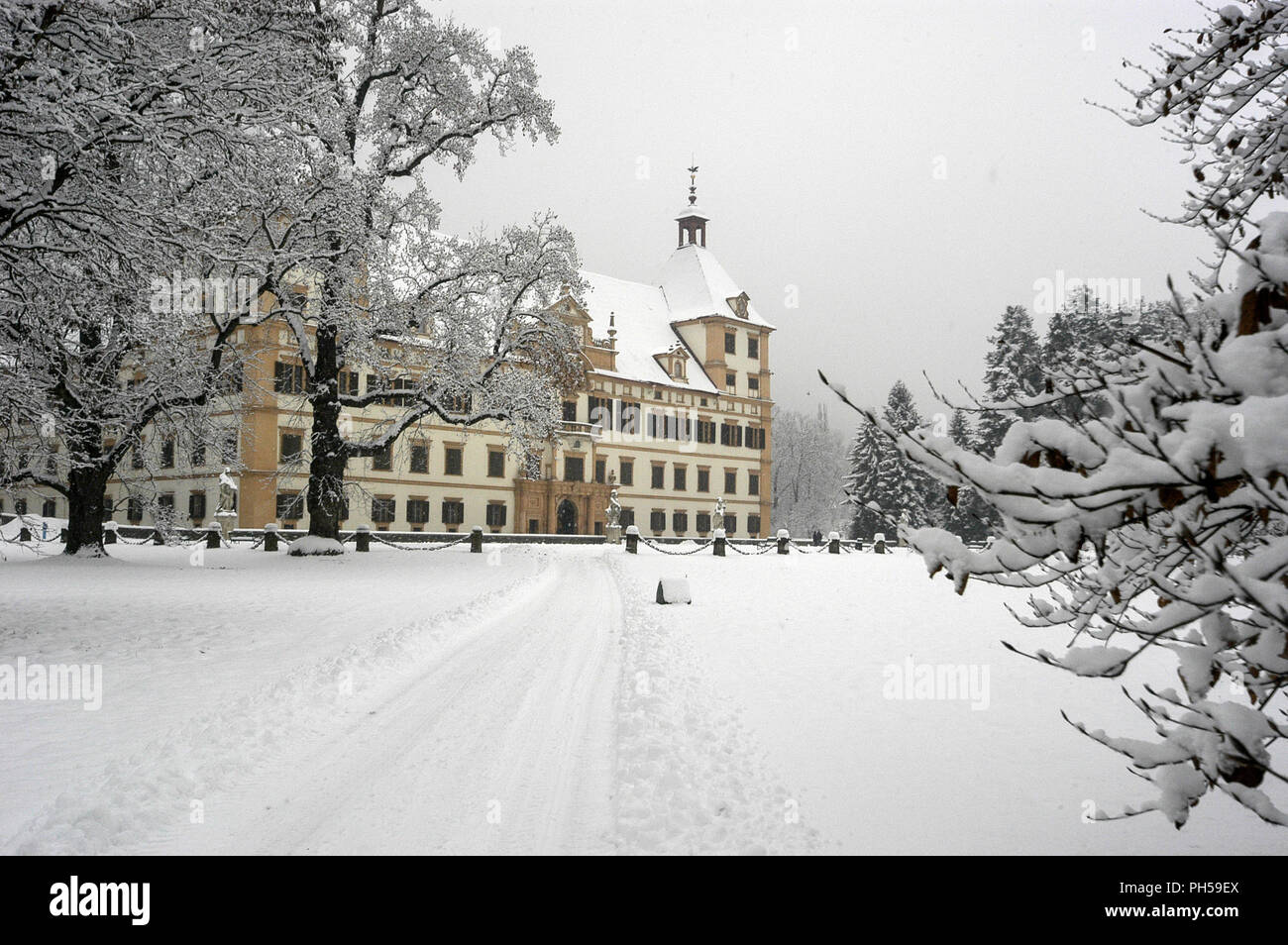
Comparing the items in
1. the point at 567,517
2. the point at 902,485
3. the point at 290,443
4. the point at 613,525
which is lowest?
the point at 613,525

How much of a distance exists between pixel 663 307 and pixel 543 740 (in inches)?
2204

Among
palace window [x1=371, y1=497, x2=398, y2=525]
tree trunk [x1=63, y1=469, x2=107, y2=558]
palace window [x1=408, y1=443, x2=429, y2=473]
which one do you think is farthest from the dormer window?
tree trunk [x1=63, y1=469, x2=107, y2=558]

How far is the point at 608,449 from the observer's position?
51.1 meters

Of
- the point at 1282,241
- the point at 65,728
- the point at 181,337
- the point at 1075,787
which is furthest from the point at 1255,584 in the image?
the point at 181,337

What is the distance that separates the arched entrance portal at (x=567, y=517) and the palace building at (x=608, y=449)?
66 millimetres

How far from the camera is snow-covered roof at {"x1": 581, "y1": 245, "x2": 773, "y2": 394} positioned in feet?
179

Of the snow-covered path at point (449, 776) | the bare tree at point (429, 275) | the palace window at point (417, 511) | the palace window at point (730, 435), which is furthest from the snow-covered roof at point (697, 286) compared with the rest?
the snow-covered path at point (449, 776)

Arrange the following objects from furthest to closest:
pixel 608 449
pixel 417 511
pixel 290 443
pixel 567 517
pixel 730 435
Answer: pixel 730 435
pixel 608 449
pixel 567 517
pixel 417 511
pixel 290 443

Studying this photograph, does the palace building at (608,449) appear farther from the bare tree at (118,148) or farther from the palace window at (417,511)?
the bare tree at (118,148)

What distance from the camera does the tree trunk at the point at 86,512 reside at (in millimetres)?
20377

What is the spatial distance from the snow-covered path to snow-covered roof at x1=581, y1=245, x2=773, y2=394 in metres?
44.7

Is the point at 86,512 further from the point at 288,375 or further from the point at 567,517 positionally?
the point at 567,517

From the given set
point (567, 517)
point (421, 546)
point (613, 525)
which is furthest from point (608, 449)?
point (421, 546)
